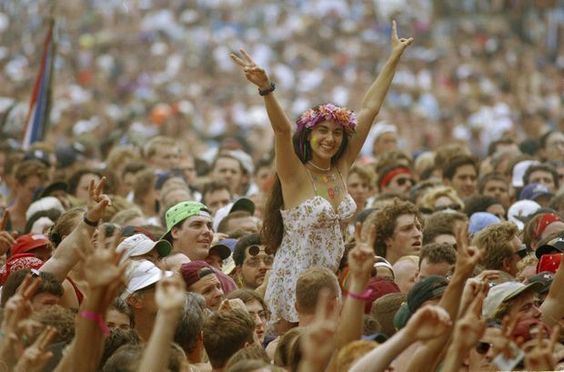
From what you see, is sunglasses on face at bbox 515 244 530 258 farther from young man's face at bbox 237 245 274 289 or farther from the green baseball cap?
the green baseball cap

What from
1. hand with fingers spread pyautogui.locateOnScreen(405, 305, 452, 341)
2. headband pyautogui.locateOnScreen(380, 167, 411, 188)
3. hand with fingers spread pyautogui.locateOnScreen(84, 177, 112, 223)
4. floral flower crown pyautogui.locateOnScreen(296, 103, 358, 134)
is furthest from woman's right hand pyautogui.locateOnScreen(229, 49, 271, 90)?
headband pyautogui.locateOnScreen(380, 167, 411, 188)

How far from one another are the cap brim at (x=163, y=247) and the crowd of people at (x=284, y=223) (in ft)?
0.05

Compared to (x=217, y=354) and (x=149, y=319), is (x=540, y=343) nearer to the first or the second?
(x=217, y=354)

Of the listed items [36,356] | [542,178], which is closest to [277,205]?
[36,356]

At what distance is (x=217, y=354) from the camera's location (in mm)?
8844

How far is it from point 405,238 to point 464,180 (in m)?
4.40

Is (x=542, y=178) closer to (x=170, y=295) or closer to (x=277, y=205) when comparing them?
(x=277, y=205)

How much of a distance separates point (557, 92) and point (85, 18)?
10825mm

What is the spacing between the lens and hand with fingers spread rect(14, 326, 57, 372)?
719 cm

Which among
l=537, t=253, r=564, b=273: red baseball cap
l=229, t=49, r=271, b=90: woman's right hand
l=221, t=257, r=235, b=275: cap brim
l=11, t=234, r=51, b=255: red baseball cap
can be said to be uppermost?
l=229, t=49, r=271, b=90: woman's right hand

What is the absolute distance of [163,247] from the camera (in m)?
10.8

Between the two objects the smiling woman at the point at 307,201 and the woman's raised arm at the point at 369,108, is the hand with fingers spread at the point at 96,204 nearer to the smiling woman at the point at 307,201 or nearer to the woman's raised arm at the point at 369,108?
the smiling woman at the point at 307,201

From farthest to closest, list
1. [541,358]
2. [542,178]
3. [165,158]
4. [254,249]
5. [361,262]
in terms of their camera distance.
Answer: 1. [165,158]
2. [542,178]
3. [254,249]
4. [361,262]
5. [541,358]

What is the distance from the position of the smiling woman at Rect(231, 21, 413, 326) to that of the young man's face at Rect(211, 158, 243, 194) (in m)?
6.00
